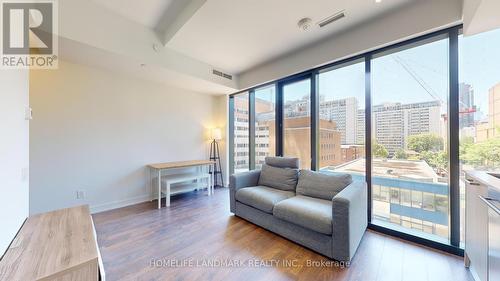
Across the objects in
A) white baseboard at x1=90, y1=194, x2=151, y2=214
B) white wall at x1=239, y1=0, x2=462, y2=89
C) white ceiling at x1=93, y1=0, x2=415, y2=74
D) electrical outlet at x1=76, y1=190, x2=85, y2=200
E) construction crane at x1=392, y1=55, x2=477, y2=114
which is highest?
white ceiling at x1=93, y1=0, x2=415, y2=74

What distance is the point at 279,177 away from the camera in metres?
3.04

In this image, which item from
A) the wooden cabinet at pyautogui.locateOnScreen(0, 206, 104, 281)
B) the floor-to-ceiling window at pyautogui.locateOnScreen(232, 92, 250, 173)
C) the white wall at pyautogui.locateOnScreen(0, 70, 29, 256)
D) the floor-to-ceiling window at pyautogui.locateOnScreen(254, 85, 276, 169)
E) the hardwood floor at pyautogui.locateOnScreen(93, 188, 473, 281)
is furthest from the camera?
the floor-to-ceiling window at pyautogui.locateOnScreen(232, 92, 250, 173)

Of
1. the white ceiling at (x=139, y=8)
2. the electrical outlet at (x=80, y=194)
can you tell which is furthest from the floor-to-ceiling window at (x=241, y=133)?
the electrical outlet at (x=80, y=194)

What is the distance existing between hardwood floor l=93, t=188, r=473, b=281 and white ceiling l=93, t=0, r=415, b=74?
109 inches

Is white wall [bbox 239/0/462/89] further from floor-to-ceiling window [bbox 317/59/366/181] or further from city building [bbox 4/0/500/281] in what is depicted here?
floor-to-ceiling window [bbox 317/59/366/181]

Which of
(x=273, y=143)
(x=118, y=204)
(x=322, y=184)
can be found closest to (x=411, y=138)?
(x=322, y=184)

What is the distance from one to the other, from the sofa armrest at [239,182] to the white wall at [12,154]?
216 cm

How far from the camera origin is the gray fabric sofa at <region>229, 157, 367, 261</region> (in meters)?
1.83

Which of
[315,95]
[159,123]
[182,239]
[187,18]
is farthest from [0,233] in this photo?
[315,95]

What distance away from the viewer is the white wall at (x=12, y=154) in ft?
3.73

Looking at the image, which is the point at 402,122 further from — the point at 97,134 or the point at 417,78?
the point at 97,134

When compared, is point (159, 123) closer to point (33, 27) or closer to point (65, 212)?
point (33, 27)

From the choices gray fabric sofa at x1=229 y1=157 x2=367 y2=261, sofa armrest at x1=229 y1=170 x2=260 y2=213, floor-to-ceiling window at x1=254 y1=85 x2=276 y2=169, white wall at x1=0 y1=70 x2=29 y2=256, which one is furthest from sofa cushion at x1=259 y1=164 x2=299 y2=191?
white wall at x1=0 y1=70 x2=29 y2=256

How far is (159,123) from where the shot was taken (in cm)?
396
